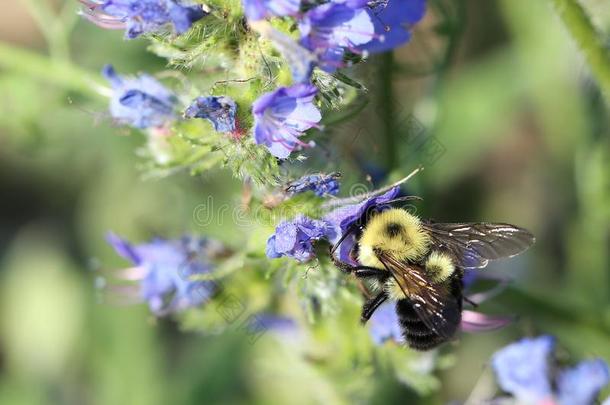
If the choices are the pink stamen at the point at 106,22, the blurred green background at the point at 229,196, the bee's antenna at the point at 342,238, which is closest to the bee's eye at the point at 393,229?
the bee's antenna at the point at 342,238

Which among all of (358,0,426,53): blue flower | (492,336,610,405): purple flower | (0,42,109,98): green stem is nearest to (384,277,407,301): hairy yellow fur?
(492,336,610,405): purple flower

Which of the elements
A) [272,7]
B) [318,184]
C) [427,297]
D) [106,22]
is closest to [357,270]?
[427,297]

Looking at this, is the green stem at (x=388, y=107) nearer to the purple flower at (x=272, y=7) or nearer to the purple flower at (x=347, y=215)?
the purple flower at (x=347, y=215)

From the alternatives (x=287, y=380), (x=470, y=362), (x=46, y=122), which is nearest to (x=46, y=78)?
(x=46, y=122)

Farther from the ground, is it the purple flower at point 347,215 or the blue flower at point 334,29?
the blue flower at point 334,29

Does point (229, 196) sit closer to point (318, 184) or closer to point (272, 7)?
point (318, 184)
